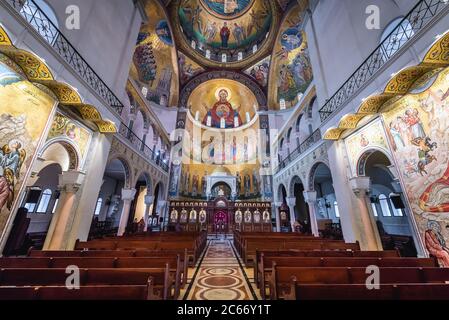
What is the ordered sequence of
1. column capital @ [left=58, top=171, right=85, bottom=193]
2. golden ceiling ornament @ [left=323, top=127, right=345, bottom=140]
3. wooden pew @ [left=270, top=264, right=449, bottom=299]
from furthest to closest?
golden ceiling ornament @ [left=323, top=127, right=345, bottom=140] < column capital @ [left=58, top=171, right=85, bottom=193] < wooden pew @ [left=270, top=264, right=449, bottom=299]

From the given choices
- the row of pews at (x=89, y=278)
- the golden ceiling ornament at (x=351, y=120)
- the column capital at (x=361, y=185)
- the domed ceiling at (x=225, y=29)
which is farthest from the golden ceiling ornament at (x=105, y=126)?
the domed ceiling at (x=225, y=29)

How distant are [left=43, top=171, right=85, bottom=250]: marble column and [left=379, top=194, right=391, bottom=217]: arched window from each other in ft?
57.2

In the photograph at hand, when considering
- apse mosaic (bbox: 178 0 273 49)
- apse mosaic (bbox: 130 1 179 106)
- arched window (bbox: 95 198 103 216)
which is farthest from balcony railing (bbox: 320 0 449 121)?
arched window (bbox: 95 198 103 216)

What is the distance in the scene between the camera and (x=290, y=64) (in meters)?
17.6

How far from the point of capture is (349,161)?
7039 millimetres

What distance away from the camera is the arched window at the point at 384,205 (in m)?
12.2

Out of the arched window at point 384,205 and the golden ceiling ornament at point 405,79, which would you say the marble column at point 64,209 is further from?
the arched window at point 384,205

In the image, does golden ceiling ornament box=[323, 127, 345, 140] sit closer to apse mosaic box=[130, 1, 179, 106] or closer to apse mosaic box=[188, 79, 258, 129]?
apse mosaic box=[130, 1, 179, 106]

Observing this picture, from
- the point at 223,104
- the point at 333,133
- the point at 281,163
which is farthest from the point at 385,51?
the point at 223,104

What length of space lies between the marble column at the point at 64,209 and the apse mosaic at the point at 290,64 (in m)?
16.6

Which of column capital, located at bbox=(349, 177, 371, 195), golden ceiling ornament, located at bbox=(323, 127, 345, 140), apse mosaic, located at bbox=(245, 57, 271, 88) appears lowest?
column capital, located at bbox=(349, 177, 371, 195)

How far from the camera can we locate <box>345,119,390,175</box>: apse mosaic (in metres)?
5.75

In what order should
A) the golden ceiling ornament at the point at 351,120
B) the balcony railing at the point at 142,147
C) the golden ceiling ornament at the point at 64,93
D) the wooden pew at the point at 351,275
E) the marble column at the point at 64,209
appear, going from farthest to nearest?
the balcony railing at the point at 142,147 → the golden ceiling ornament at the point at 351,120 → the marble column at the point at 64,209 → the golden ceiling ornament at the point at 64,93 → the wooden pew at the point at 351,275

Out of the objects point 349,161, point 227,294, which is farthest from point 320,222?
point 227,294
